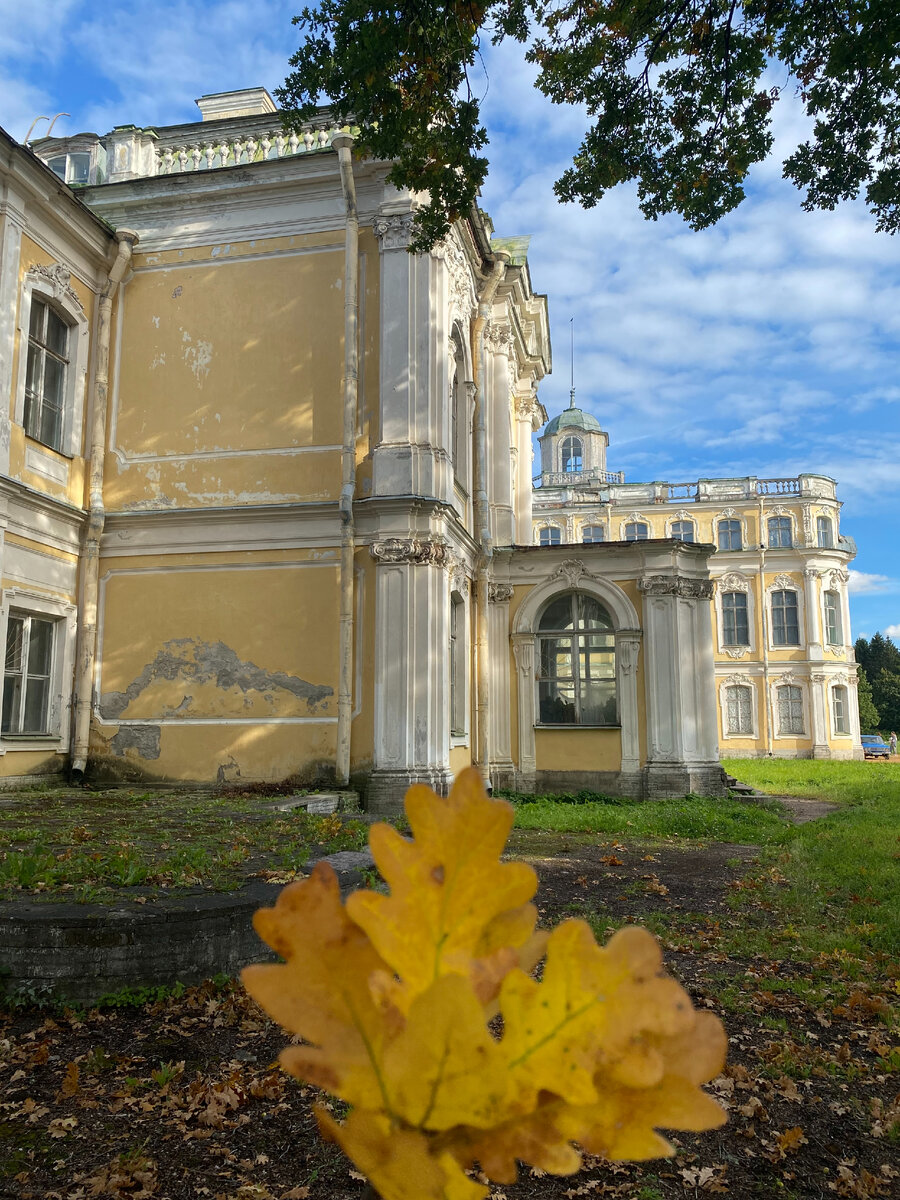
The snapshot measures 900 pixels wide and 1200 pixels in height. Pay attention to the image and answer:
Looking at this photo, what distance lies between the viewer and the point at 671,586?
14562 millimetres

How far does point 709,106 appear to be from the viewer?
6047 mm

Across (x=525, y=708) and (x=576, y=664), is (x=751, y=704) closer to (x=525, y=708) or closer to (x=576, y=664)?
(x=576, y=664)

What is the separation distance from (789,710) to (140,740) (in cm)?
2764

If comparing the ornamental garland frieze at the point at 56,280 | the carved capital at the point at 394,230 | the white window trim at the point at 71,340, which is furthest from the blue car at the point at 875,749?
the ornamental garland frieze at the point at 56,280

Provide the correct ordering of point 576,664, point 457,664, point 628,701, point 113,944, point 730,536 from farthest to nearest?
1. point 730,536
2. point 576,664
3. point 628,701
4. point 457,664
5. point 113,944

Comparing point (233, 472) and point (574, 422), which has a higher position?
point (574, 422)

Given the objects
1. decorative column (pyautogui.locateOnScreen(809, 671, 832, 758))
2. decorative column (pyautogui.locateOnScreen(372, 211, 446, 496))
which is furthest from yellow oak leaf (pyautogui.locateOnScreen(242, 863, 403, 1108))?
decorative column (pyautogui.locateOnScreen(809, 671, 832, 758))

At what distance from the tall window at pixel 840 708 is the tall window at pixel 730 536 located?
6.56 metres

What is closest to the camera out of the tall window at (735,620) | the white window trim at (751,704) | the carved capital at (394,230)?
the carved capital at (394,230)

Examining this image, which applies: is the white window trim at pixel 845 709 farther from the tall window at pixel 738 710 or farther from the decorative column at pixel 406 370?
the decorative column at pixel 406 370

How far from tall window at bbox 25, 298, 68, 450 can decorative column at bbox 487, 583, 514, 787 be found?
23.7ft

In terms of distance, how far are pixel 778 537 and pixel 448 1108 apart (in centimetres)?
3662

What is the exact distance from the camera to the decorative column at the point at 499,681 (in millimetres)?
14711

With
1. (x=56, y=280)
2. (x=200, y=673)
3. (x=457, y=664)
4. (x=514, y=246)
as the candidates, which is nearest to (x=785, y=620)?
(x=514, y=246)
